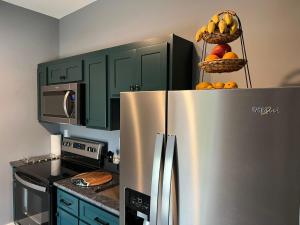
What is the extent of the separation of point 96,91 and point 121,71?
38cm

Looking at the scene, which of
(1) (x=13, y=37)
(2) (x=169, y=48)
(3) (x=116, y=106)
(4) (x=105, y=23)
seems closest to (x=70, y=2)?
(4) (x=105, y=23)

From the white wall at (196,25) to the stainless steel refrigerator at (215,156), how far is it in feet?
2.59

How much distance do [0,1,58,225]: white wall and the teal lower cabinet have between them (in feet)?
3.61

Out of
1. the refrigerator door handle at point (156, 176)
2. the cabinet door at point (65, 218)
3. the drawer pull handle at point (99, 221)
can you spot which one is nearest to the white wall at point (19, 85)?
the cabinet door at point (65, 218)

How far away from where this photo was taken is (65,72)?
2.46 meters

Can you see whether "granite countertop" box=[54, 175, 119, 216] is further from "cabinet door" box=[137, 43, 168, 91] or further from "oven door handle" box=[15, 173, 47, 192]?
"cabinet door" box=[137, 43, 168, 91]

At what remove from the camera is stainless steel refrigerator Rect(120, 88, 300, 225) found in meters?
0.80

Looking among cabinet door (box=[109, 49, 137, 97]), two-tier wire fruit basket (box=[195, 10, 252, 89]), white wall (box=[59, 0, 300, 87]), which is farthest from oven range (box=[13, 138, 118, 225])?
two-tier wire fruit basket (box=[195, 10, 252, 89])

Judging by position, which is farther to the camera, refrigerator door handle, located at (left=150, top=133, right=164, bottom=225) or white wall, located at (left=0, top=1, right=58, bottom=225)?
white wall, located at (left=0, top=1, right=58, bottom=225)

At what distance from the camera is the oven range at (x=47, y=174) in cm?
211

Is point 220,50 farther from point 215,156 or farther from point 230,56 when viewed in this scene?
point 215,156

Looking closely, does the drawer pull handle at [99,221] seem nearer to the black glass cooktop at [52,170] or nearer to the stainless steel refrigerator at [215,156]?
the stainless steel refrigerator at [215,156]

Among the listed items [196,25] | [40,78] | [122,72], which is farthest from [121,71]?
[40,78]

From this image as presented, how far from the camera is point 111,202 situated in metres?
1.62
